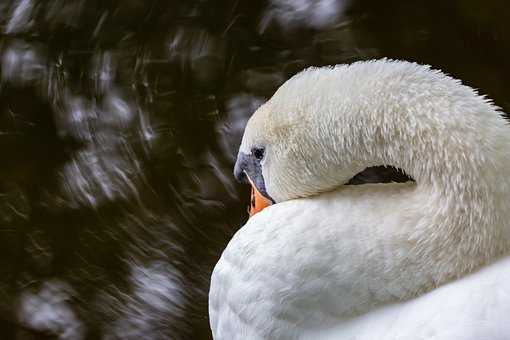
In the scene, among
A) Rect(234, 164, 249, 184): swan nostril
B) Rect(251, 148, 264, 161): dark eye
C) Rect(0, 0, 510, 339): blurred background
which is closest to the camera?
Rect(251, 148, 264, 161): dark eye

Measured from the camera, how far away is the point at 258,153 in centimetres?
140

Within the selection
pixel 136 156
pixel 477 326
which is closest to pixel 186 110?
pixel 136 156

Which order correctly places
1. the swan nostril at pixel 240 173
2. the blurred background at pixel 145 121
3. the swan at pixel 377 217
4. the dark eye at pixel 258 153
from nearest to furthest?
1. the swan at pixel 377 217
2. the dark eye at pixel 258 153
3. the swan nostril at pixel 240 173
4. the blurred background at pixel 145 121

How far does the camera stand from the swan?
1.17 m

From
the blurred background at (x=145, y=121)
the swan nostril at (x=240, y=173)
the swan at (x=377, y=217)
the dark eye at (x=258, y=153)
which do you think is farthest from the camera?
the blurred background at (x=145, y=121)

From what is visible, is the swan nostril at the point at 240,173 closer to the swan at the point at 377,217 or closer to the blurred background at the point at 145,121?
the swan at the point at 377,217

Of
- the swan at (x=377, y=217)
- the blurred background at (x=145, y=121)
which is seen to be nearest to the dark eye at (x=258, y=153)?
the swan at (x=377, y=217)

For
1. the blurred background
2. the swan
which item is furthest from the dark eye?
the blurred background

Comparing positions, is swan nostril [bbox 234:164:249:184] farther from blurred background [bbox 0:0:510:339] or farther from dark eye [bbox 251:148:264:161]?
blurred background [bbox 0:0:510:339]

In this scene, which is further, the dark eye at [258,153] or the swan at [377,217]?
the dark eye at [258,153]

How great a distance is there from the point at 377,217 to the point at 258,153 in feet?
0.76

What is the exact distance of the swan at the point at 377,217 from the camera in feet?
3.83

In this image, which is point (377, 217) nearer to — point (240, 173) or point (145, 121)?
point (240, 173)

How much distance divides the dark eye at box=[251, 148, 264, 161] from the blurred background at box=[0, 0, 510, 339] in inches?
23.6
